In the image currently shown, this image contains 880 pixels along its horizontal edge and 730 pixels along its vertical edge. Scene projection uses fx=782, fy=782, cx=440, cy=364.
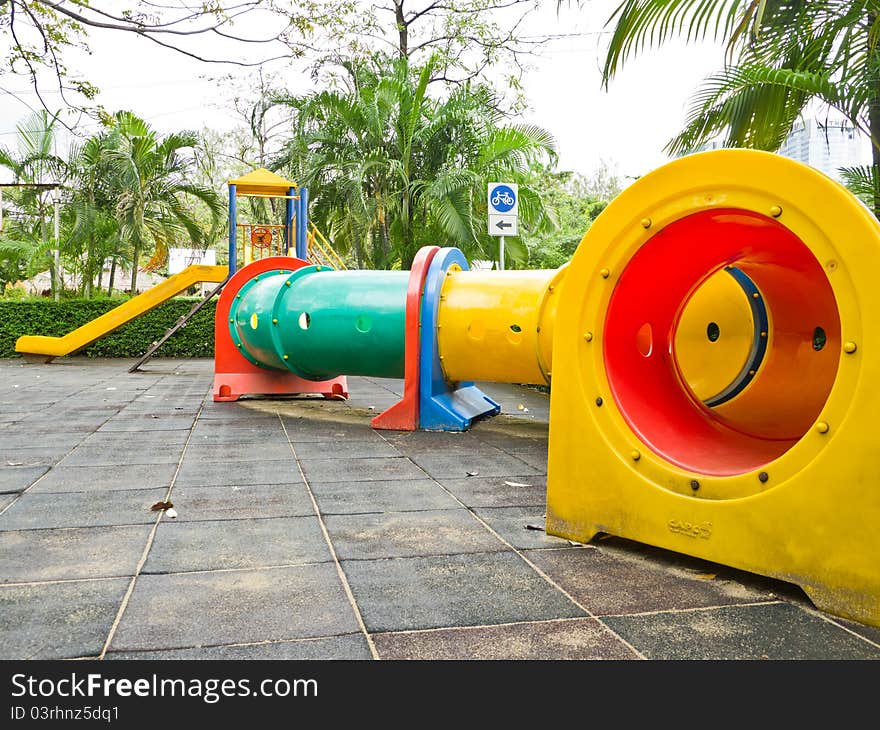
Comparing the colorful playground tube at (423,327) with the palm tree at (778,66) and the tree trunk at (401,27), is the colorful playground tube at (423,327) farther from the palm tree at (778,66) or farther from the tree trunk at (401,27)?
the tree trunk at (401,27)

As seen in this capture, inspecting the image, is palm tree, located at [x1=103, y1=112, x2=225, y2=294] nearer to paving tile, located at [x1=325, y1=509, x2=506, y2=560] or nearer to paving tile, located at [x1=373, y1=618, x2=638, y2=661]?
paving tile, located at [x1=325, y1=509, x2=506, y2=560]

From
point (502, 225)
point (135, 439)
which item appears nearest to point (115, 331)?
point (502, 225)

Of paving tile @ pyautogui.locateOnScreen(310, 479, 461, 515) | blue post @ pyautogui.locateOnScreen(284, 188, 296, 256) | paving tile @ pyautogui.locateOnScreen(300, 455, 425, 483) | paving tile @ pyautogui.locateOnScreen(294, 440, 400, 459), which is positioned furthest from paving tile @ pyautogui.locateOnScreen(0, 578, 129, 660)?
blue post @ pyautogui.locateOnScreen(284, 188, 296, 256)

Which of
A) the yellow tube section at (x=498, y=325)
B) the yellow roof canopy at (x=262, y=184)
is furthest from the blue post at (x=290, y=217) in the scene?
the yellow tube section at (x=498, y=325)

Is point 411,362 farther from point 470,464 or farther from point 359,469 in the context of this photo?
point 359,469

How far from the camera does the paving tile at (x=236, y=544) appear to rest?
124 inches

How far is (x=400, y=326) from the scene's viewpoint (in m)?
6.91

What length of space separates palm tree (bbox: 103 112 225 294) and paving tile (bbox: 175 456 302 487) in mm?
14258

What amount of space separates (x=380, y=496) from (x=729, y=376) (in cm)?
206

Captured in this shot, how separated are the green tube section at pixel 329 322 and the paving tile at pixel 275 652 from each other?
15.4 feet

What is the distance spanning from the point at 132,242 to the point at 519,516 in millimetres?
16895

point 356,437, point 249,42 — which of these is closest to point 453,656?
point 356,437

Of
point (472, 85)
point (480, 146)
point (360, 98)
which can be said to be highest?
point (472, 85)
